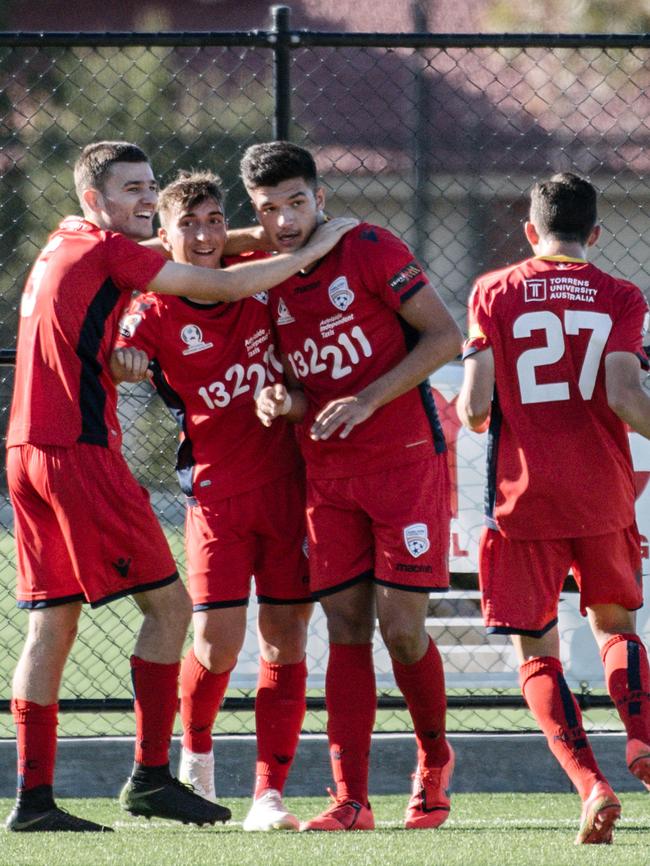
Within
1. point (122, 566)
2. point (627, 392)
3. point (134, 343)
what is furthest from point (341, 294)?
point (122, 566)

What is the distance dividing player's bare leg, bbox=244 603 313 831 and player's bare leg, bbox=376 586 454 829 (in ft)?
1.08

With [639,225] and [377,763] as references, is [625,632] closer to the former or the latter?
[377,763]

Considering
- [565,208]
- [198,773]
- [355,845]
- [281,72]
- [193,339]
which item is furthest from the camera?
[281,72]

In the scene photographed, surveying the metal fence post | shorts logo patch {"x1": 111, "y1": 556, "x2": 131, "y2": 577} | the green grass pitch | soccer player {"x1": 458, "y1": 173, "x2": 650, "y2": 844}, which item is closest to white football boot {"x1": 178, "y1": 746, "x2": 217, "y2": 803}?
the green grass pitch

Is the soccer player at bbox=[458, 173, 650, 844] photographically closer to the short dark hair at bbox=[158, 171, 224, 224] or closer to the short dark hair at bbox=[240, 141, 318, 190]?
the short dark hair at bbox=[240, 141, 318, 190]

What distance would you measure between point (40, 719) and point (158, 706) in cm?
35

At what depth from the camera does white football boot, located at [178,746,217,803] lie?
452cm

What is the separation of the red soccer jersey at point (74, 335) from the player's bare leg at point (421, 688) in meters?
0.99

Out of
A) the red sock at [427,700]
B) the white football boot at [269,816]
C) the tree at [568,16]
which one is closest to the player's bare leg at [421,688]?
the red sock at [427,700]

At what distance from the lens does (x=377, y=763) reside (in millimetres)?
5348

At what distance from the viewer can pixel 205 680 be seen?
4520 millimetres

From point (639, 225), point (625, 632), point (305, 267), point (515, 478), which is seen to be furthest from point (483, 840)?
point (639, 225)

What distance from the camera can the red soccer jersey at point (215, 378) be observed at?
175 inches

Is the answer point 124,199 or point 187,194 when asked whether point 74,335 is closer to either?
point 124,199
